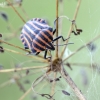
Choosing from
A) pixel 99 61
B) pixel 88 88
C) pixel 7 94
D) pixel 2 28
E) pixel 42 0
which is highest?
pixel 42 0

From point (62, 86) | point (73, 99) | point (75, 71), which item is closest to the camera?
point (73, 99)

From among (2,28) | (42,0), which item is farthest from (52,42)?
(2,28)

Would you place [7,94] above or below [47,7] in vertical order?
below

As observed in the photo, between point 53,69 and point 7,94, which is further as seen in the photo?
point 7,94

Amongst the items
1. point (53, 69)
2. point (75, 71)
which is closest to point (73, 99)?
point (53, 69)

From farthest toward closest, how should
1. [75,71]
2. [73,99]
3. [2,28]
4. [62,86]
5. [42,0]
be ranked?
[2,28]
[42,0]
[75,71]
[62,86]
[73,99]

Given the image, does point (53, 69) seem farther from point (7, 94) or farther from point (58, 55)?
point (7, 94)

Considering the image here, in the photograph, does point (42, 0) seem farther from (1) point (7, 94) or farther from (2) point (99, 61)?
(2) point (99, 61)
